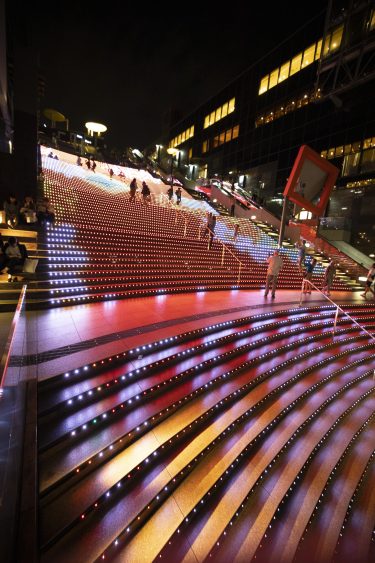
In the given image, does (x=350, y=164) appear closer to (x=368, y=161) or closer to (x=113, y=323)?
(x=368, y=161)

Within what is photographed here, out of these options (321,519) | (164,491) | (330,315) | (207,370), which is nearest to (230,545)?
(164,491)

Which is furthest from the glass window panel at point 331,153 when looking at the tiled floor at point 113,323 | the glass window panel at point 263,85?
the tiled floor at point 113,323

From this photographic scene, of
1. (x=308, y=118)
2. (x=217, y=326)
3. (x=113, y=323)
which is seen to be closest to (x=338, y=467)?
(x=217, y=326)

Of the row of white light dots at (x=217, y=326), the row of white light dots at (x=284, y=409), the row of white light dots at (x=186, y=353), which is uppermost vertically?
the row of white light dots at (x=217, y=326)

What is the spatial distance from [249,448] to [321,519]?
40.1 inches

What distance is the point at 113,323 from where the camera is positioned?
15.9 ft

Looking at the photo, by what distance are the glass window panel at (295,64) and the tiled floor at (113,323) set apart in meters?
24.8

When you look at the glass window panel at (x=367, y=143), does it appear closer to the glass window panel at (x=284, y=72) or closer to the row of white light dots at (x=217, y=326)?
the glass window panel at (x=284, y=72)

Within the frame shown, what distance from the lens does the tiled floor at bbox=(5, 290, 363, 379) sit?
137 inches

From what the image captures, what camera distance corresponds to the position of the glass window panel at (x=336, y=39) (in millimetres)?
14719

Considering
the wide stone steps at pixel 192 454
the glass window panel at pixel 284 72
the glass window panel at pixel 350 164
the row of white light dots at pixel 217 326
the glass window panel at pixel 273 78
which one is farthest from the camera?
the glass window panel at pixel 273 78

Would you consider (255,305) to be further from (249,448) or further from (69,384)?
(69,384)

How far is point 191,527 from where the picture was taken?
2391mm

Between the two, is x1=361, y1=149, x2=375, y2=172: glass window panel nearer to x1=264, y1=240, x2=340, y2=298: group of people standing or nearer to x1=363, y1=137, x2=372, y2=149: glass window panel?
x1=363, y1=137, x2=372, y2=149: glass window panel
